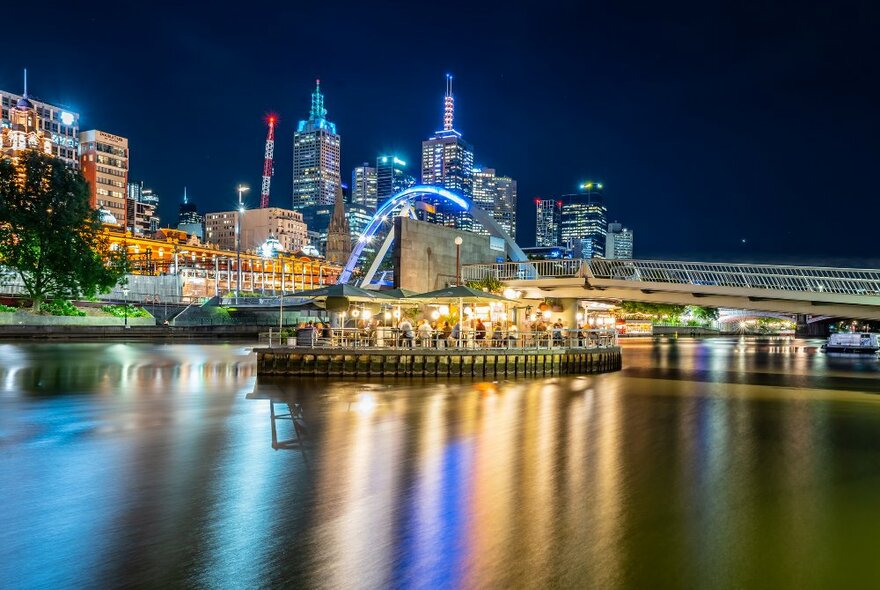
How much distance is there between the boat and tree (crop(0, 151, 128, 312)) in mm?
70914

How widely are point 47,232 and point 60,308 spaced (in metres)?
7.22

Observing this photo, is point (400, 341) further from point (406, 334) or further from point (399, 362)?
point (399, 362)

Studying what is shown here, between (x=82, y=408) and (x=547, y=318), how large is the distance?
35.4m

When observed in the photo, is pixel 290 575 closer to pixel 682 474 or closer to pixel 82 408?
pixel 682 474

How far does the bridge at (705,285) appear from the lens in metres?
34.1

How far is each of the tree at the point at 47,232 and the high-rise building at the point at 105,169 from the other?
112277 millimetres

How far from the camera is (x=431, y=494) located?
9.40 meters

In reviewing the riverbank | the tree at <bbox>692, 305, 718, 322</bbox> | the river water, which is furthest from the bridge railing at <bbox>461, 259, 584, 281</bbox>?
A: the tree at <bbox>692, 305, 718, 322</bbox>

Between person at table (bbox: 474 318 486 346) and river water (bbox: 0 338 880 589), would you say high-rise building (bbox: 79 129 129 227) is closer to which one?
person at table (bbox: 474 318 486 346)

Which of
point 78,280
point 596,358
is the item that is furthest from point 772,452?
point 78,280

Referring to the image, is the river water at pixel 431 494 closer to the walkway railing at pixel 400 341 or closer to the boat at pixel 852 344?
the walkway railing at pixel 400 341

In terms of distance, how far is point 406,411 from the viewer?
1773 centimetres

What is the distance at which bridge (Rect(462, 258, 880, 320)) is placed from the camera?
34094mm

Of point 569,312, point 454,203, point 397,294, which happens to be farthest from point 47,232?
point 569,312
